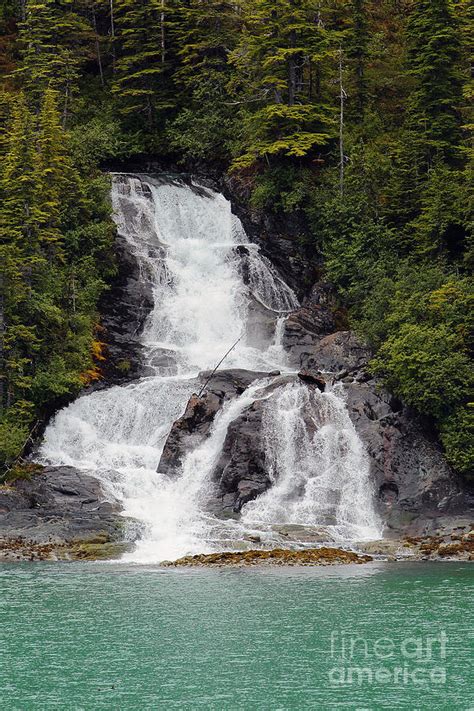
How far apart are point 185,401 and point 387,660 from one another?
22.0 m

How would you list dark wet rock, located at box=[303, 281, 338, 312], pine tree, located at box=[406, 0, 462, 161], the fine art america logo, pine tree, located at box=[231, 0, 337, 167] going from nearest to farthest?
the fine art america logo
dark wet rock, located at box=[303, 281, 338, 312]
pine tree, located at box=[406, 0, 462, 161]
pine tree, located at box=[231, 0, 337, 167]

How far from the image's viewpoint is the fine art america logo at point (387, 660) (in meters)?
19.1

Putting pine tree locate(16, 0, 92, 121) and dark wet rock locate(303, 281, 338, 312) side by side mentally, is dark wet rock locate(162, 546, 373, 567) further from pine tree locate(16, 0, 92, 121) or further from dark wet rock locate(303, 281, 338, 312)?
pine tree locate(16, 0, 92, 121)

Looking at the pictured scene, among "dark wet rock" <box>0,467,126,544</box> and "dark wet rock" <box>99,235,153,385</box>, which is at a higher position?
"dark wet rock" <box>99,235,153,385</box>

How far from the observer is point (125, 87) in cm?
6275

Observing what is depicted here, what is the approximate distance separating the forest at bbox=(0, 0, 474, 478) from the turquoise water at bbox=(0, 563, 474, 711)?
10.9 meters

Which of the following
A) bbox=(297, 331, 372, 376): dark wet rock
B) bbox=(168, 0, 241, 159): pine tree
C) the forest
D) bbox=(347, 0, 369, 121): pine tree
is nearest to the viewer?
the forest

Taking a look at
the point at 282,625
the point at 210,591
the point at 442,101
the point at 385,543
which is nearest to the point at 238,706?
the point at 282,625

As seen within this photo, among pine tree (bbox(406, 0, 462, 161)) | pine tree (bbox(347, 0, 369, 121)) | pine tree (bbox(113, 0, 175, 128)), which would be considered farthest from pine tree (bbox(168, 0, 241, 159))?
pine tree (bbox(406, 0, 462, 161))

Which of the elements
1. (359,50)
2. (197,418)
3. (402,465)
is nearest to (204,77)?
(359,50)

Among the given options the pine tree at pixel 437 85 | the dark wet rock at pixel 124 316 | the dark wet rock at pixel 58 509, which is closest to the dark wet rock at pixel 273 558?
the dark wet rock at pixel 58 509

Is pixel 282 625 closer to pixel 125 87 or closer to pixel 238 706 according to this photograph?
pixel 238 706

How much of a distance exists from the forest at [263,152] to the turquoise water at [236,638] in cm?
1092

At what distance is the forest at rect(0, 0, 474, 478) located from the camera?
40562mm
